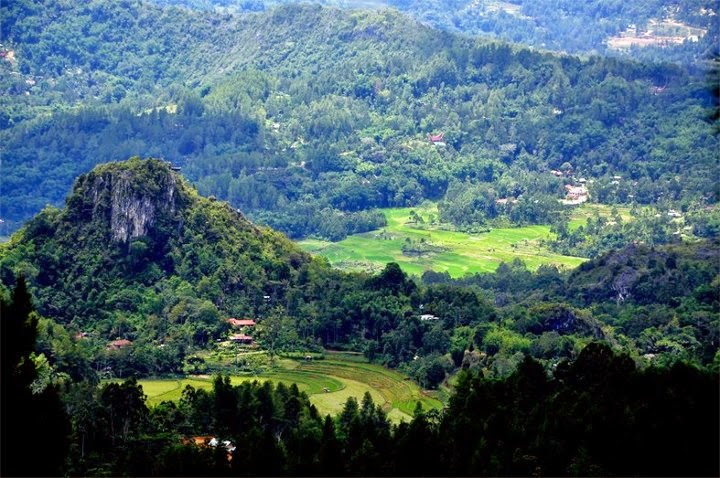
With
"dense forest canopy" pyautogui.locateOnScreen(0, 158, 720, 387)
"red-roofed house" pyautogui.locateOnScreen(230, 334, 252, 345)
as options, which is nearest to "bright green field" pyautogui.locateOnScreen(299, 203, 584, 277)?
"dense forest canopy" pyautogui.locateOnScreen(0, 158, 720, 387)

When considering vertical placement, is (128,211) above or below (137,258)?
above

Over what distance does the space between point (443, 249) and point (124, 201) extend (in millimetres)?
27484

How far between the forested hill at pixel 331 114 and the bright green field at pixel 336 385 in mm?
34018

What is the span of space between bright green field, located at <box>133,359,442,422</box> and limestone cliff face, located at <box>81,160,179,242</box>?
849 cm

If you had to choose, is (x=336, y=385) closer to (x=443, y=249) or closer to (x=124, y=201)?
(x=124, y=201)

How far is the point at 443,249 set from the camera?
78.4 metres

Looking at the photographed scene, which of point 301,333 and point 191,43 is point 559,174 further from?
point 301,333

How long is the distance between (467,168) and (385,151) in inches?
221

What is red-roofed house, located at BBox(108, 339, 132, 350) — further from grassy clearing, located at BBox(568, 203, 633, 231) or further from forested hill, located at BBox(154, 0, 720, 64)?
forested hill, located at BBox(154, 0, 720, 64)

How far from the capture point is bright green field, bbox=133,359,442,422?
44188 mm

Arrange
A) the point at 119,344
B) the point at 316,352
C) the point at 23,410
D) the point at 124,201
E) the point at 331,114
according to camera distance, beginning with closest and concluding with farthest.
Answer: the point at 23,410, the point at 119,344, the point at 316,352, the point at 124,201, the point at 331,114

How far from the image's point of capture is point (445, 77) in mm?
109500

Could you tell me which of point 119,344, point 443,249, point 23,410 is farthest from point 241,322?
point 23,410

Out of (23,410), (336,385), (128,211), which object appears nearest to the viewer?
(23,410)
